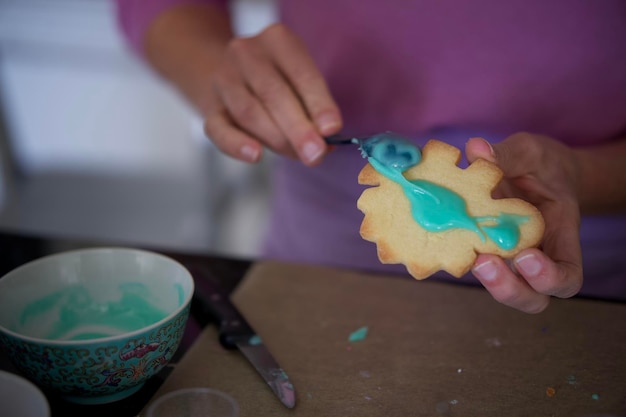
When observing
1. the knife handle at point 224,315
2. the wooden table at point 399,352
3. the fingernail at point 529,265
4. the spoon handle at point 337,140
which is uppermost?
the fingernail at point 529,265

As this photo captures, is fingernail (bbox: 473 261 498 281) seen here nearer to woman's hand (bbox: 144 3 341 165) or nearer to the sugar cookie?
the sugar cookie

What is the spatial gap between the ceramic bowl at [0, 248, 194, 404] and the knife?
0.23 ft

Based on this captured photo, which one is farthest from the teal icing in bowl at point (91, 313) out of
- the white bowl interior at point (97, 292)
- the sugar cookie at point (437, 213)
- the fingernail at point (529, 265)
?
the fingernail at point (529, 265)

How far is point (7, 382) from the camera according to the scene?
0.49m

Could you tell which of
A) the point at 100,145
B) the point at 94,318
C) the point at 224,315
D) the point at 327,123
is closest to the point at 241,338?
the point at 224,315

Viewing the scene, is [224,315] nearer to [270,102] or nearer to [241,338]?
[241,338]

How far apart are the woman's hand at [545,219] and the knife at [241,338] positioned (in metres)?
0.22

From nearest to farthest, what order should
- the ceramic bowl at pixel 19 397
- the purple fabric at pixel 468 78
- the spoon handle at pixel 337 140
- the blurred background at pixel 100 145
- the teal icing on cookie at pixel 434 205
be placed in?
the ceramic bowl at pixel 19 397 → the teal icing on cookie at pixel 434 205 → the spoon handle at pixel 337 140 → the purple fabric at pixel 468 78 → the blurred background at pixel 100 145

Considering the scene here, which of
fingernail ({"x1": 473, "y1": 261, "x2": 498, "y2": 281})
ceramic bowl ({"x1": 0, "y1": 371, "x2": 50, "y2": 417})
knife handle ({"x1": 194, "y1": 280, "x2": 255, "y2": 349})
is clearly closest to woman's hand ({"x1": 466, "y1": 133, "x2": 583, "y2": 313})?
fingernail ({"x1": 473, "y1": 261, "x2": 498, "y2": 281})

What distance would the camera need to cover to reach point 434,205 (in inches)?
23.2

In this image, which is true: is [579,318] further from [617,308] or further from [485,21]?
[485,21]

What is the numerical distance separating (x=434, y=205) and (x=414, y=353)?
7.1 inches

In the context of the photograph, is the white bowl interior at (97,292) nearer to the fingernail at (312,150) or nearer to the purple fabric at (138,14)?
the fingernail at (312,150)

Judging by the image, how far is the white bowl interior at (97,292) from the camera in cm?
64
